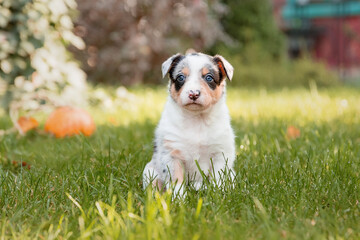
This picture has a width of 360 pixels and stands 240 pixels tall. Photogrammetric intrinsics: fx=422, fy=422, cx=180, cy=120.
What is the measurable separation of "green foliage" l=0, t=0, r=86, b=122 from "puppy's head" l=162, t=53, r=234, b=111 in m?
3.08

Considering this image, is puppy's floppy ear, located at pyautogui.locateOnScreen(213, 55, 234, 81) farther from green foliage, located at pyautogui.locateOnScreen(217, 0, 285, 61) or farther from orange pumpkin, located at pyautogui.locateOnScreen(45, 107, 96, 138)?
green foliage, located at pyautogui.locateOnScreen(217, 0, 285, 61)

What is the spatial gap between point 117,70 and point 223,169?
334 inches

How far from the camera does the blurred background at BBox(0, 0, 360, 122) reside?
5.91m

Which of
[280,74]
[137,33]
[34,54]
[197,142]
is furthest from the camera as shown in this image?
[280,74]

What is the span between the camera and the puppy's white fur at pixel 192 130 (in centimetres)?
279

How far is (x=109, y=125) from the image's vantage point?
16.8ft

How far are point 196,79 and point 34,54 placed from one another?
3890 mm

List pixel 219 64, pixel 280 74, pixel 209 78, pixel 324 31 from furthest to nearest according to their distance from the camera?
pixel 324 31 < pixel 280 74 < pixel 219 64 < pixel 209 78

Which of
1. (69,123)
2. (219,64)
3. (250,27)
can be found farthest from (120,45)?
(219,64)

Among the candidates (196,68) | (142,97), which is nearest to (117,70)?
(142,97)

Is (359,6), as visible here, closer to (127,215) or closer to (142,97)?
(142,97)

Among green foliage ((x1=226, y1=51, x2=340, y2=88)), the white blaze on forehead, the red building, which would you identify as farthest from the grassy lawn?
the red building

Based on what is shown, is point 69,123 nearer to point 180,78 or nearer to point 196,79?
point 180,78

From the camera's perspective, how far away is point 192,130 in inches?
Result: 114
